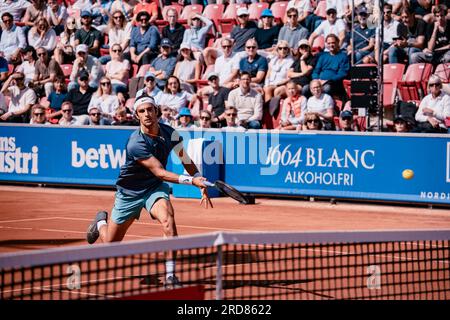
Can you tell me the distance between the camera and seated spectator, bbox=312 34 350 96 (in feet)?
61.8

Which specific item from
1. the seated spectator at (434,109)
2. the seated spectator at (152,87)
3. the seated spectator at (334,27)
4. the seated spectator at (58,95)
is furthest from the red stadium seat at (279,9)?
the seated spectator at (434,109)

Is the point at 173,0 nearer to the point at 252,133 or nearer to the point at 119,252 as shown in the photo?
the point at 252,133

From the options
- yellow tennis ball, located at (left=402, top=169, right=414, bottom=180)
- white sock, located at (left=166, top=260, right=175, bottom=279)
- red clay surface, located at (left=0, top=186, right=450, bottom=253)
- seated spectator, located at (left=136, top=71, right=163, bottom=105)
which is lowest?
red clay surface, located at (left=0, top=186, right=450, bottom=253)

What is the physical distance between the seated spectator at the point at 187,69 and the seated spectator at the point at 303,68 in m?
2.56

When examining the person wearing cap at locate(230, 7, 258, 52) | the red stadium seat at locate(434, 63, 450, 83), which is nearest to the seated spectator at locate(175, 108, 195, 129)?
the person wearing cap at locate(230, 7, 258, 52)

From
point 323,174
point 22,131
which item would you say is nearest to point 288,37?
point 323,174

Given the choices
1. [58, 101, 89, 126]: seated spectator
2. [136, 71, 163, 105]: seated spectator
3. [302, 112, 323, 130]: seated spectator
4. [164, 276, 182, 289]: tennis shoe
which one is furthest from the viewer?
[58, 101, 89, 126]: seated spectator

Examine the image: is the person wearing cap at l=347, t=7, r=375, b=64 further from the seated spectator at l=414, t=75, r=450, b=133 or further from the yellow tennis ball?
the yellow tennis ball

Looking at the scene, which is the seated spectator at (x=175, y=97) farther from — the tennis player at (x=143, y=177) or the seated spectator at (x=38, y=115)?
the tennis player at (x=143, y=177)

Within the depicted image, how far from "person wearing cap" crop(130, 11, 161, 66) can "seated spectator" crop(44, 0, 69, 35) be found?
3.33 meters

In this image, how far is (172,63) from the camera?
→ 21469mm

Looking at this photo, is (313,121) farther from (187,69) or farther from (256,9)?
(256,9)

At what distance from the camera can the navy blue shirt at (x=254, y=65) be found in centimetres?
1989

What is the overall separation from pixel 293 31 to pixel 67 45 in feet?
22.0
